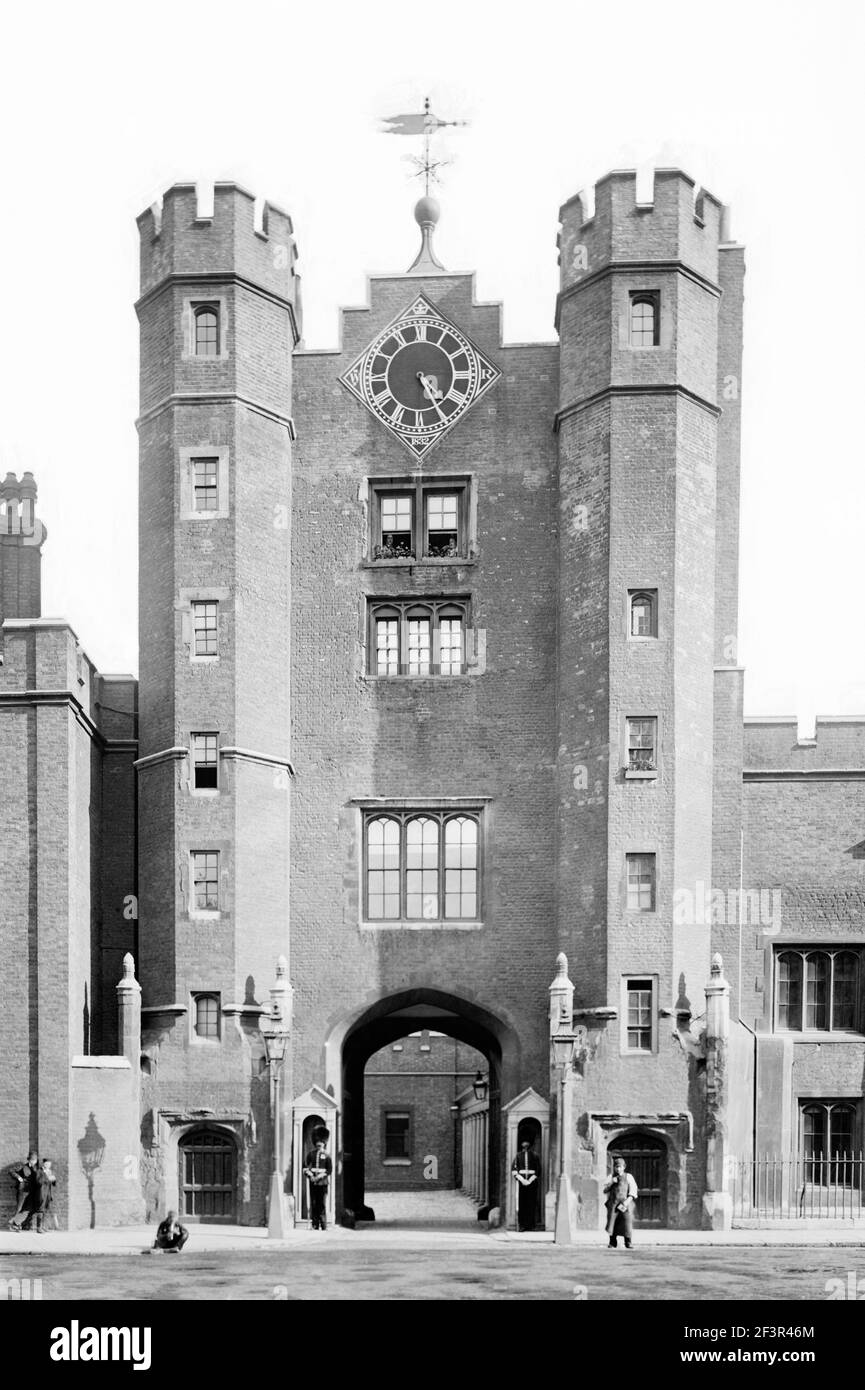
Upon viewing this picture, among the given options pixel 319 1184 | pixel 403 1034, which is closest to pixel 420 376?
pixel 403 1034

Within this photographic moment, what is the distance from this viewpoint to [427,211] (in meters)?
55.3

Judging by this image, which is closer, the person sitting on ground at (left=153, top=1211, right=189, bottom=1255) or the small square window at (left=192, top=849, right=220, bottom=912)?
the person sitting on ground at (left=153, top=1211, right=189, bottom=1255)

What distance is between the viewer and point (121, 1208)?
4722 cm

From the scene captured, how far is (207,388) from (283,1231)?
1807 centimetres

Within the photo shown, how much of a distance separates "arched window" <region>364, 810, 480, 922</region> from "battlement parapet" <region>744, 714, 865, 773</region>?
6.71 m

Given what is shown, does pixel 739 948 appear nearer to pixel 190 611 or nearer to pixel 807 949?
pixel 807 949

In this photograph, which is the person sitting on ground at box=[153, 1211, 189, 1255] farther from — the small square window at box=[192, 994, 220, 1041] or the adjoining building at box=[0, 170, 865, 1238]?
the small square window at box=[192, 994, 220, 1041]

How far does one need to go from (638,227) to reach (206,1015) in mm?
19302

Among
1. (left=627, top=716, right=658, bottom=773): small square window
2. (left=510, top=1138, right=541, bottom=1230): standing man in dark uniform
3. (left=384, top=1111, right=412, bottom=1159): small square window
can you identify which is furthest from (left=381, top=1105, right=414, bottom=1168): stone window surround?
(left=627, top=716, right=658, bottom=773): small square window

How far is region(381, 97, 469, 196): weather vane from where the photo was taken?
55.2 metres

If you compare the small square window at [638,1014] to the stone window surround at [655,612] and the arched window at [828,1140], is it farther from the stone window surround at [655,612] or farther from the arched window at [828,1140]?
the stone window surround at [655,612]
